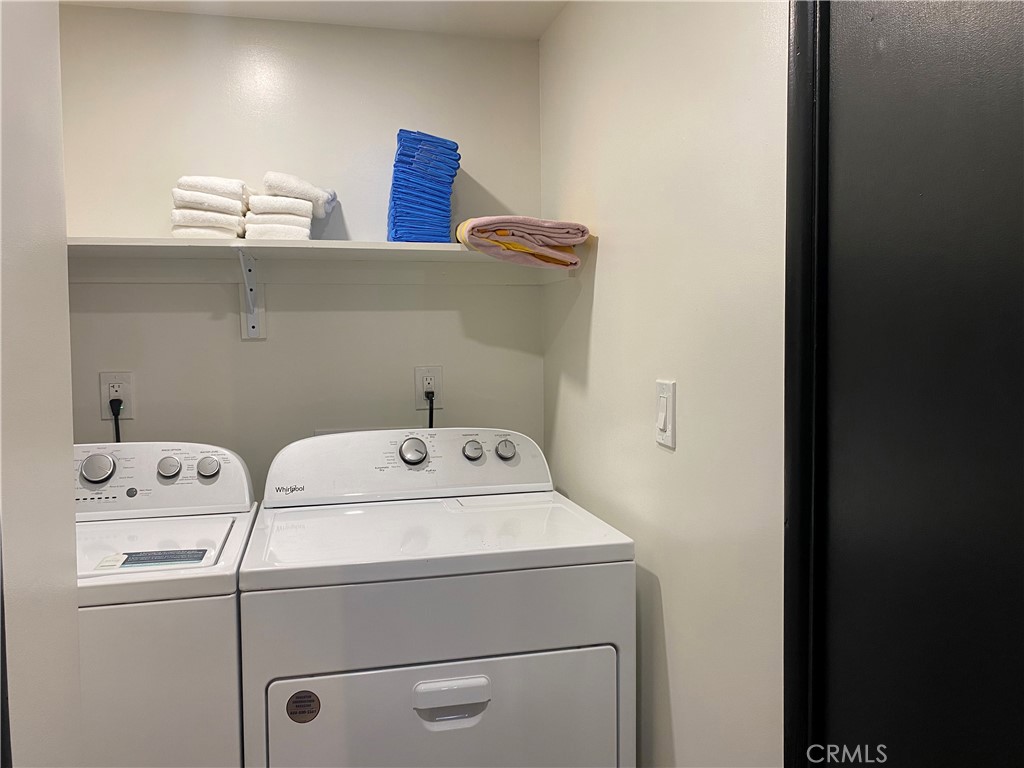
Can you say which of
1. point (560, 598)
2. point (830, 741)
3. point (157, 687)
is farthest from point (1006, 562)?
point (157, 687)

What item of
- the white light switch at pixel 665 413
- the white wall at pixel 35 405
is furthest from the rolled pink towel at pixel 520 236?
the white wall at pixel 35 405

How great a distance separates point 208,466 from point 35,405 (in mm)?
1359

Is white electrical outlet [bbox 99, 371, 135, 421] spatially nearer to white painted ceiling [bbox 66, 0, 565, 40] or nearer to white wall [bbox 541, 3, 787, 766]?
white painted ceiling [bbox 66, 0, 565, 40]

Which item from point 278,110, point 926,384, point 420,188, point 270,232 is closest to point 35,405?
point 926,384

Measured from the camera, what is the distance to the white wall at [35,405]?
1.29ft

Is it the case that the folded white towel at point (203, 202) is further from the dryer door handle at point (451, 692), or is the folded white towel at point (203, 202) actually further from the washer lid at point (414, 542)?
the dryer door handle at point (451, 692)

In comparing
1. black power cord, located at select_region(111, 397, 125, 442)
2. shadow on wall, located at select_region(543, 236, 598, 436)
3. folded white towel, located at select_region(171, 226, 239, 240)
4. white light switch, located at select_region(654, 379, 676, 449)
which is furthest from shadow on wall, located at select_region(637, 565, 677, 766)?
black power cord, located at select_region(111, 397, 125, 442)

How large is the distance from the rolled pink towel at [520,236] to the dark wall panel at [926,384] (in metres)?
0.83

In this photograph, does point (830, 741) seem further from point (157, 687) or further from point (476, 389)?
point (476, 389)

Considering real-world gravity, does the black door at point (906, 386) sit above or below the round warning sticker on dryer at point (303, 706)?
above

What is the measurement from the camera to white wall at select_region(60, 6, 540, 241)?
190 centimetres

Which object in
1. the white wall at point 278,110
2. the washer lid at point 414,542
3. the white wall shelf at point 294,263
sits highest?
the white wall at point 278,110

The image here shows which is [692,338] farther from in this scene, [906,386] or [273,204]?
[273,204]

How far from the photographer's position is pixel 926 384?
0.81 m
